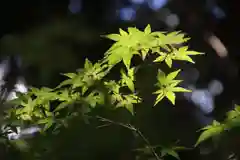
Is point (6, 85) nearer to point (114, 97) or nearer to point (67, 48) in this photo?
point (67, 48)

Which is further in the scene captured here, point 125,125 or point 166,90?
point 166,90

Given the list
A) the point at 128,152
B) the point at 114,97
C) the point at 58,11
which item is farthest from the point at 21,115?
the point at 58,11

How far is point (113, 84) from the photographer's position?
27.4 inches

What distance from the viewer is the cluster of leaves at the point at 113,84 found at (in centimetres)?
66

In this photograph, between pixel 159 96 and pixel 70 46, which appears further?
pixel 159 96

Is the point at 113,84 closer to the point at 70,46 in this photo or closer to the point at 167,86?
the point at 167,86

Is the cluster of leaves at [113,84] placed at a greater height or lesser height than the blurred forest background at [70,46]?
greater

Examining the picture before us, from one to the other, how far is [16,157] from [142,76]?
0.26 metres

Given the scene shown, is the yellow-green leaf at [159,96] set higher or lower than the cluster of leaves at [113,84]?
lower

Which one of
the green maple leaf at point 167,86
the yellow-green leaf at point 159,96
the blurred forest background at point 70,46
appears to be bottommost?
the blurred forest background at point 70,46

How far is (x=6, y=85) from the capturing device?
355mm

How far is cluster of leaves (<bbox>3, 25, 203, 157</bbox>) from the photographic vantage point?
656 mm

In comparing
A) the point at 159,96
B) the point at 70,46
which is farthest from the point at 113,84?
the point at 70,46

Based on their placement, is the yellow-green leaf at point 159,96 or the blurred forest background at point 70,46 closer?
the blurred forest background at point 70,46
